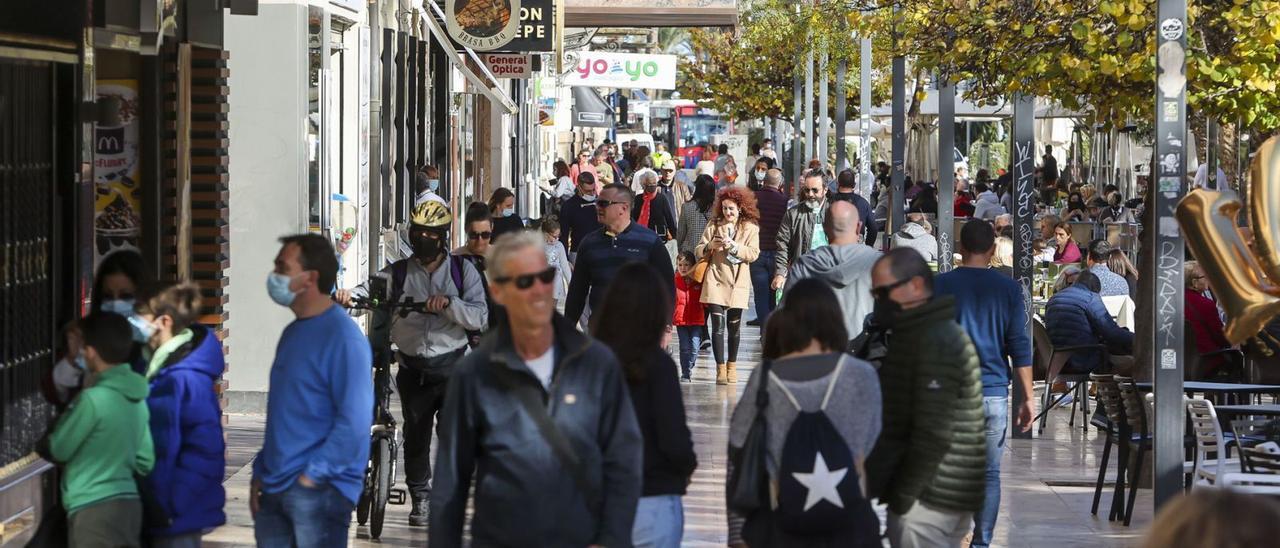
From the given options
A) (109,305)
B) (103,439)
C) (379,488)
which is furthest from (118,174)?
(103,439)

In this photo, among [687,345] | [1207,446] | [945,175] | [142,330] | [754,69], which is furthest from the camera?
[754,69]

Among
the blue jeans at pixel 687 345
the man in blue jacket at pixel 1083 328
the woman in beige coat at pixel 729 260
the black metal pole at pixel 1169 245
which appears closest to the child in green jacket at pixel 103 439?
the black metal pole at pixel 1169 245

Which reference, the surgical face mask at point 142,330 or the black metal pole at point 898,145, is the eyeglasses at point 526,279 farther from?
the black metal pole at point 898,145

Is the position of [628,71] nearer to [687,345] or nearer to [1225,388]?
[687,345]

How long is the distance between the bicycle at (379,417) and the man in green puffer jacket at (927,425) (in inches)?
133

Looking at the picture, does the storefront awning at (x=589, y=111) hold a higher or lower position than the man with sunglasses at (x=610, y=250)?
higher

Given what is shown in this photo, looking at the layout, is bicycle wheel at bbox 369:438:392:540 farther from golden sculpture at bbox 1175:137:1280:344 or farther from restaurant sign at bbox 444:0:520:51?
restaurant sign at bbox 444:0:520:51

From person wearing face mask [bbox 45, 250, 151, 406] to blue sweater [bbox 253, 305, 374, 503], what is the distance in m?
0.50

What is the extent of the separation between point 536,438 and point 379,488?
15.6 ft

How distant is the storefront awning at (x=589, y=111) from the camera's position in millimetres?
57656

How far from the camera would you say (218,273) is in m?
12.0

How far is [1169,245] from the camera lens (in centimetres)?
845

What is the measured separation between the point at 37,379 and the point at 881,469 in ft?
15.5

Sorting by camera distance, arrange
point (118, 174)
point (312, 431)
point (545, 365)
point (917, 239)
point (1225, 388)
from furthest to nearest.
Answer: point (917, 239) < point (118, 174) < point (1225, 388) < point (312, 431) < point (545, 365)
